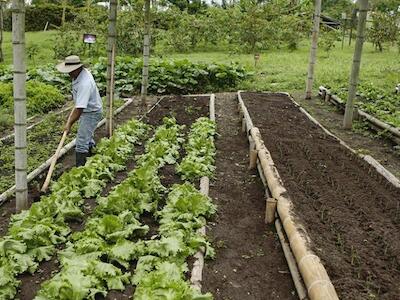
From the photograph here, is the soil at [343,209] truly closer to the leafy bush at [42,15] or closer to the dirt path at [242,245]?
the dirt path at [242,245]

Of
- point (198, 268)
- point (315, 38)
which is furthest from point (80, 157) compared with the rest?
point (315, 38)

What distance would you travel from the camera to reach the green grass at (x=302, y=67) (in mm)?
15203

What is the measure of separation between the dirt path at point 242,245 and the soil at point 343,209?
42 cm

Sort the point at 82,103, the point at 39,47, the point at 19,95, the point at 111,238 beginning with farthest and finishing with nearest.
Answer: the point at 39,47, the point at 82,103, the point at 19,95, the point at 111,238

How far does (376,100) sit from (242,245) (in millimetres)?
8678

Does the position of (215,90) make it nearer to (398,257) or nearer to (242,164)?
(242,164)

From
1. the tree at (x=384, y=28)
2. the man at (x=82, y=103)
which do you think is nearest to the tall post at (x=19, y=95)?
the man at (x=82, y=103)

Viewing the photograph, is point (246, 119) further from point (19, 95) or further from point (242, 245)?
point (19, 95)

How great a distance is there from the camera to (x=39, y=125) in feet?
32.2

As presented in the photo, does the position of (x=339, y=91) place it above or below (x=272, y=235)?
above

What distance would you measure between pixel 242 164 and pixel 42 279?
13.7 ft

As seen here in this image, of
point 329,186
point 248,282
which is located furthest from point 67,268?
point 329,186

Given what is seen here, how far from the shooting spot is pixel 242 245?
5047 millimetres

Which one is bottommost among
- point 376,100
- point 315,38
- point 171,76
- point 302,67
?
point 376,100
